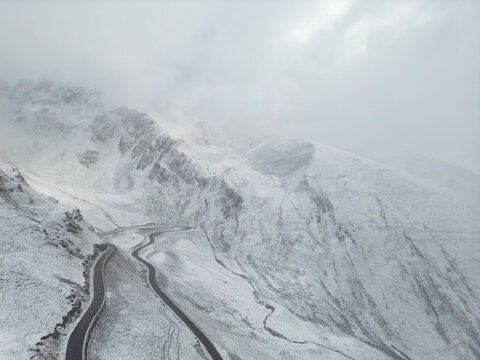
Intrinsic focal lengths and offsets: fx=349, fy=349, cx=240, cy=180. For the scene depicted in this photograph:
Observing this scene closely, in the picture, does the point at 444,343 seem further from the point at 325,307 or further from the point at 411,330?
the point at 325,307

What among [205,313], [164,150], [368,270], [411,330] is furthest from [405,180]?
[205,313]

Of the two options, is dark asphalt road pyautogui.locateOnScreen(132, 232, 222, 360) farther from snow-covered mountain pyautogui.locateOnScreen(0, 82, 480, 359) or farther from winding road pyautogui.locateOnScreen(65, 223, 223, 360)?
snow-covered mountain pyautogui.locateOnScreen(0, 82, 480, 359)

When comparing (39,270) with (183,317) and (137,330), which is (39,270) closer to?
(137,330)

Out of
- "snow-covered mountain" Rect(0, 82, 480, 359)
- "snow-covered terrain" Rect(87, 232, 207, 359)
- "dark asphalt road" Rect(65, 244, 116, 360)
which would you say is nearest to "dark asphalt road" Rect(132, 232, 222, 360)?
"snow-covered terrain" Rect(87, 232, 207, 359)

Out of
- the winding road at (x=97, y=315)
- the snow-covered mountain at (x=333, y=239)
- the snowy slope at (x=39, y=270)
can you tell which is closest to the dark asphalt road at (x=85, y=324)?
the winding road at (x=97, y=315)

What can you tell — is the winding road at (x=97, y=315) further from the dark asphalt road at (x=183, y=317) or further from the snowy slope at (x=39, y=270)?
the snowy slope at (x=39, y=270)
